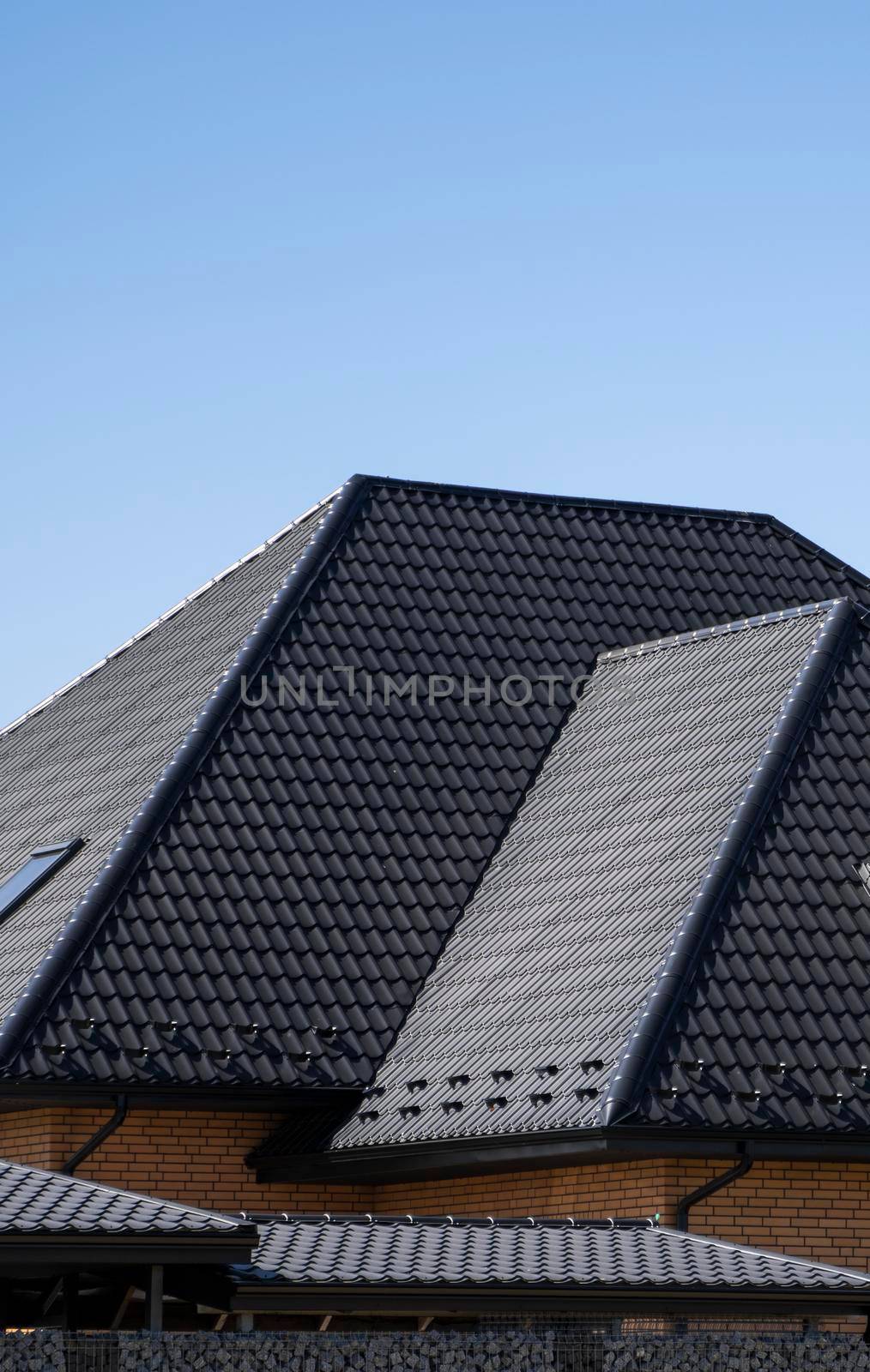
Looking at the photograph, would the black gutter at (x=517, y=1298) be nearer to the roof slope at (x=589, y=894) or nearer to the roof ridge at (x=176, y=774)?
the roof slope at (x=589, y=894)

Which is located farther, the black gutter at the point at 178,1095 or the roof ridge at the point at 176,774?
the roof ridge at the point at 176,774

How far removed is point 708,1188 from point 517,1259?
8.29ft

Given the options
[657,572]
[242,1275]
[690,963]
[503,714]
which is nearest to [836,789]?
[690,963]

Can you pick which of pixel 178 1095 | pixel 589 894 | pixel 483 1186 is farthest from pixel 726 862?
pixel 178 1095

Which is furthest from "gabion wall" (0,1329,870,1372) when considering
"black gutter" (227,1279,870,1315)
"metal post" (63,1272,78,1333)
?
"metal post" (63,1272,78,1333)

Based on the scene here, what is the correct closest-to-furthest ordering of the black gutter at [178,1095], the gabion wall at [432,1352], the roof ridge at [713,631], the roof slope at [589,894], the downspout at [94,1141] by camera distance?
1. the gabion wall at [432,1352]
2. the roof slope at [589,894]
3. the black gutter at [178,1095]
4. the downspout at [94,1141]
5. the roof ridge at [713,631]

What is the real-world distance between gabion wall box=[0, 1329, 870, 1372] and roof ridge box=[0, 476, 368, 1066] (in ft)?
17.7

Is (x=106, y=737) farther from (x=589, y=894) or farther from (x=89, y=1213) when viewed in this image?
(x=89, y=1213)

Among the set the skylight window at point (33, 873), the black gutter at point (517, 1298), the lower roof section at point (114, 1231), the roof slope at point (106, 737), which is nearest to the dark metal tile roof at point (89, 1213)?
the lower roof section at point (114, 1231)

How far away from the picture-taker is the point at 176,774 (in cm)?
1834

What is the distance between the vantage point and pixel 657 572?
2233 centimetres

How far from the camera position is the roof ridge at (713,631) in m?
19.0

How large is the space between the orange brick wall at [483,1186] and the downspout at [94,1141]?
0.27ft

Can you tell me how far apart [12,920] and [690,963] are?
606 centimetres
